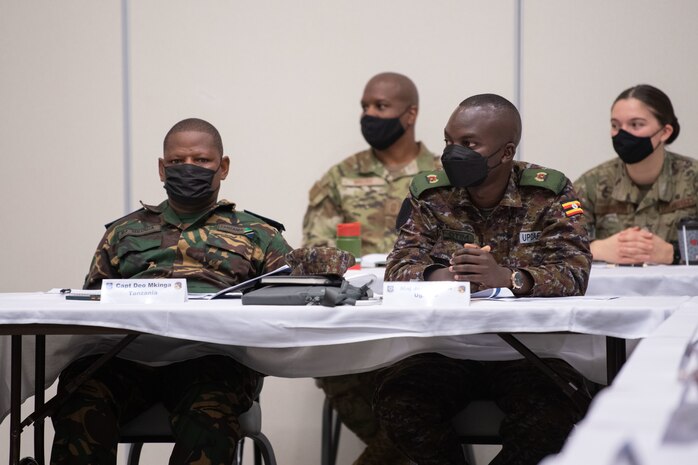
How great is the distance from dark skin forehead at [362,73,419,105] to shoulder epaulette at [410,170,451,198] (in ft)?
6.09

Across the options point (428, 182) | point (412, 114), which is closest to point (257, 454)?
point (428, 182)

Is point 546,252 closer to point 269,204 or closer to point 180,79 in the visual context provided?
point 269,204

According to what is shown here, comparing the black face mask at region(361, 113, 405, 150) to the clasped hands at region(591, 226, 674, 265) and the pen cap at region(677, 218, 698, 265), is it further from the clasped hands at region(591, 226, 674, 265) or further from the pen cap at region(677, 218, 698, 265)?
the pen cap at region(677, 218, 698, 265)

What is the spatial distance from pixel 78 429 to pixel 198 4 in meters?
3.03

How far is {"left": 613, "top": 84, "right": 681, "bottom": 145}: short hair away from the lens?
4.08 metres

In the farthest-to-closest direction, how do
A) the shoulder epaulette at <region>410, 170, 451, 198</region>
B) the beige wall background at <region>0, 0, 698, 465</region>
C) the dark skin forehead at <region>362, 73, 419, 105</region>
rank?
1. the beige wall background at <region>0, 0, 698, 465</region>
2. the dark skin forehead at <region>362, 73, 419, 105</region>
3. the shoulder epaulette at <region>410, 170, 451, 198</region>

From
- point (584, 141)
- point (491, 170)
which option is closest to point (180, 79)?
point (584, 141)

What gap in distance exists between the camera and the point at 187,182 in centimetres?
283

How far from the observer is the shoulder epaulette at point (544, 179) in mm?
2562

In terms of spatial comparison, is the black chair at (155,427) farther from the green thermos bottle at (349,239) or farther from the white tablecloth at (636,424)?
the white tablecloth at (636,424)

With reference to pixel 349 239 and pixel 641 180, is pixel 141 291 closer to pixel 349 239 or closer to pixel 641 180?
pixel 349 239

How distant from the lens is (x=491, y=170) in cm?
256

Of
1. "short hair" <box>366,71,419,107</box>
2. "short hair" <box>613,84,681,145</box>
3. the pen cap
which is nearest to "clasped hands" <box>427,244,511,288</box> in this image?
the pen cap

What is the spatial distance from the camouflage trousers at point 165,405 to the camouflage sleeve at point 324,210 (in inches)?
68.9
